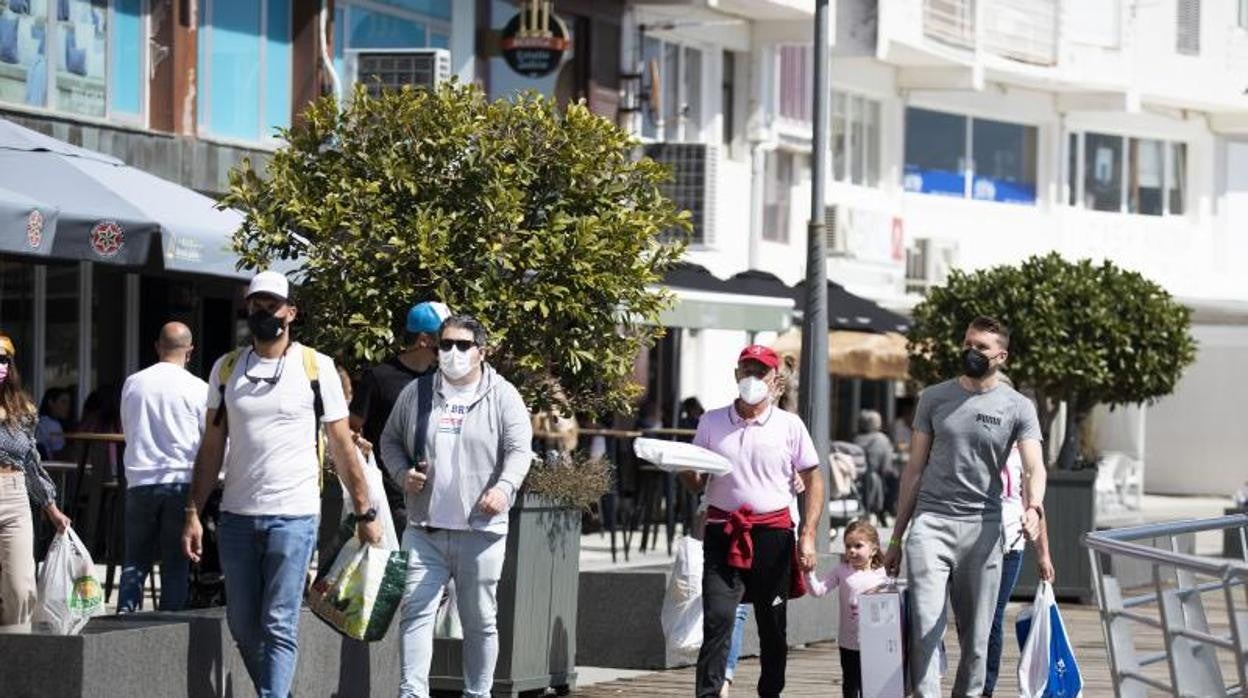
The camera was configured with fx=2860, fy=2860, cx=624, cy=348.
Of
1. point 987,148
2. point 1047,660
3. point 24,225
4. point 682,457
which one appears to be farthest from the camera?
point 987,148

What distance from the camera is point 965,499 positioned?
12133 mm

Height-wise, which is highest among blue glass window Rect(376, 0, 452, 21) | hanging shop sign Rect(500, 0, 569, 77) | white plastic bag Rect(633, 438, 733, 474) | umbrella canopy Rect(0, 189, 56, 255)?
blue glass window Rect(376, 0, 452, 21)

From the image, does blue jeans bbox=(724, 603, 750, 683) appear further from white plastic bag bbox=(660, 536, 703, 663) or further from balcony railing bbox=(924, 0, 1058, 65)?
balcony railing bbox=(924, 0, 1058, 65)

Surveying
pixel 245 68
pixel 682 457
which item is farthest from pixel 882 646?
pixel 245 68

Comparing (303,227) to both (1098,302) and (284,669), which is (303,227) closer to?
(284,669)

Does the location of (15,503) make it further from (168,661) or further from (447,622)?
(168,661)

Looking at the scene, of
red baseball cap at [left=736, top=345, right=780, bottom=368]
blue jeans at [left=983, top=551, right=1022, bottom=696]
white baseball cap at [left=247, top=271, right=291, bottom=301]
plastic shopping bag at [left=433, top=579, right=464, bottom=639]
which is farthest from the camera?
blue jeans at [left=983, top=551, right=1022, bottom=696]

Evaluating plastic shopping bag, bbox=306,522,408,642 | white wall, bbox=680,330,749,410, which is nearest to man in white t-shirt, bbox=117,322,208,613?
plastic shopping bag, bbox=306,522,408,642

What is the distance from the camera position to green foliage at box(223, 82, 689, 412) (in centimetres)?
1362

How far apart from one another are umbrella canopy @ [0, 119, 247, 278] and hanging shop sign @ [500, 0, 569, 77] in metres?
9.73

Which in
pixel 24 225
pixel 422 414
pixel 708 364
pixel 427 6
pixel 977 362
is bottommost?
pixel 708 364

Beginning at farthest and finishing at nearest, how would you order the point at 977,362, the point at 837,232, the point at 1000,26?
the point at 1000,26 < the point at 837,232 < the point at 977,362

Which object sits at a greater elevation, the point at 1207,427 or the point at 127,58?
the point at 127,58

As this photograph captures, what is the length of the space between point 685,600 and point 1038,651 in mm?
2166
